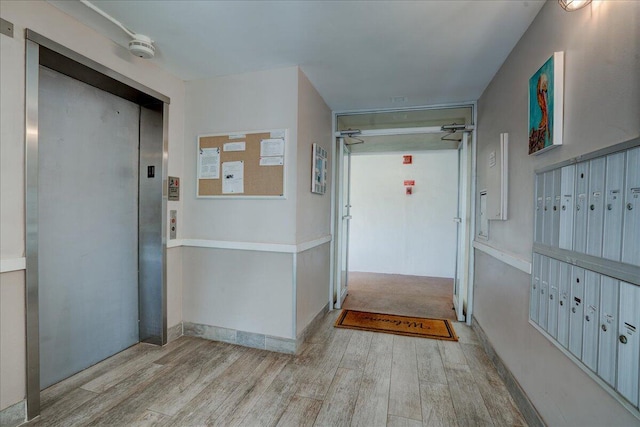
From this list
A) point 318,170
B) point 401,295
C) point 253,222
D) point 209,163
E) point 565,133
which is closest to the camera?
point 565,133

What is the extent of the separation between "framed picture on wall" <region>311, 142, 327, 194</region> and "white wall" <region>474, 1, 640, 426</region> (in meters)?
1.59

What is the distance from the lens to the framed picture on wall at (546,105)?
4.58ft

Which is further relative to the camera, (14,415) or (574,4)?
(14,415)

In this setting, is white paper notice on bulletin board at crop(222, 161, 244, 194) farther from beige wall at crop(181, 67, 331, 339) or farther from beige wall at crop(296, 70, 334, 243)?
beige wall at crop(296, 70, 334, 243)

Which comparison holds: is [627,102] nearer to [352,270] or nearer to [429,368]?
[429,368]

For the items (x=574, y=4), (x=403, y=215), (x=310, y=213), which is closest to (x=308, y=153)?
(x=310, y=213)

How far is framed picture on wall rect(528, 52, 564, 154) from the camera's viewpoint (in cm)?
140

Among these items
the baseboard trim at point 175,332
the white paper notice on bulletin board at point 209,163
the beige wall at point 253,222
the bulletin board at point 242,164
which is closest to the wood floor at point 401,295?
the beige wall at point 253,222

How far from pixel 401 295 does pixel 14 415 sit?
12.6 ft

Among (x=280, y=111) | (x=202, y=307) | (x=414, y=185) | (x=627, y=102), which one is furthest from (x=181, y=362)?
(x=414, y=185)

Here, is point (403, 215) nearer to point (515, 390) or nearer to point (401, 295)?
point (401, 295)

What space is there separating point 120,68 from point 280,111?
1.21m

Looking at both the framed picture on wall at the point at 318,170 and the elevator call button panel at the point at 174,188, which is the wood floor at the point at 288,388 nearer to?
the elevator call button panel at the point at 174,188

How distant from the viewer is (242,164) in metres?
2.51
